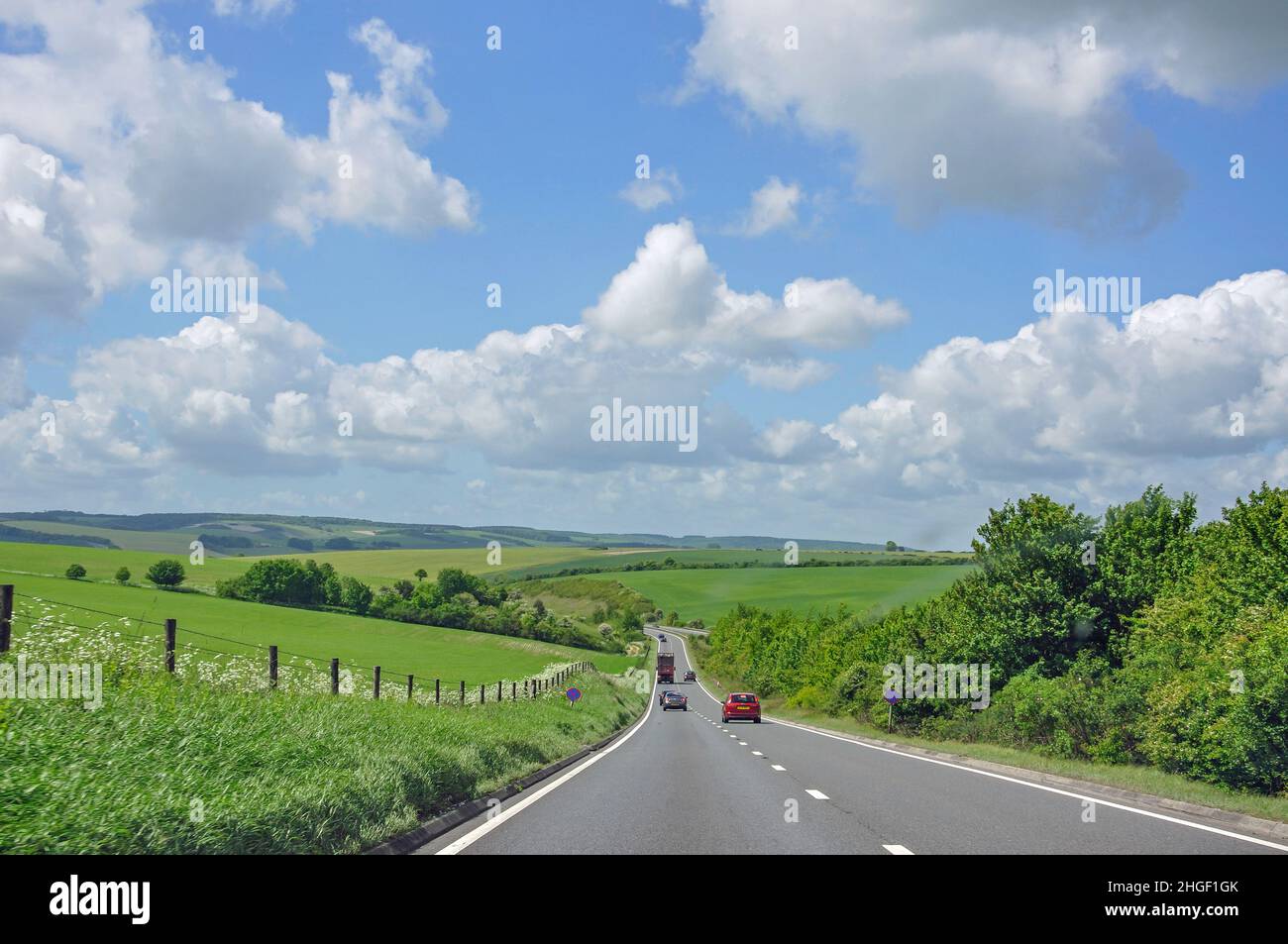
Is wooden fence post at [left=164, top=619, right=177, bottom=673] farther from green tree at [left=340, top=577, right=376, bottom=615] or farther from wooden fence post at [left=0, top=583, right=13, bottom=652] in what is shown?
green tree at [left=340, top=577, right=376, bottom=615]

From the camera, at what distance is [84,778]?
23.8ft

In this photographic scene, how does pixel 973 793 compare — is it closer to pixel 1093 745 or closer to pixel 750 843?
pixel 750 843

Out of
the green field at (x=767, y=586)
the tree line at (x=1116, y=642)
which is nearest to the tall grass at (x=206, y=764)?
the tree line at (x=1116, y=642)

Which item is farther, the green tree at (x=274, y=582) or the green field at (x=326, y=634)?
the green tree at (x=274, y=582)

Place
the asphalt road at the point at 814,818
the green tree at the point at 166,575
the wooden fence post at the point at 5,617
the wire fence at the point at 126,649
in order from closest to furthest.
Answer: the asphalt road at the point at 814,818, the wooden fence post at the point at 5,617, the wire fence at the point at 126,649, the green tree at the point at 166,575

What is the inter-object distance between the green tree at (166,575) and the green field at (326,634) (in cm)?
625

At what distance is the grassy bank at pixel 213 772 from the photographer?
6715mm

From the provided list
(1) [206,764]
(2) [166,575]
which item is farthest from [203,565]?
(1) [206,764]

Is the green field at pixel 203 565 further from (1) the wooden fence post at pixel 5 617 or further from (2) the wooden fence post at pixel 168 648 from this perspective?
(1) the wooden fence post at pixel 5 617

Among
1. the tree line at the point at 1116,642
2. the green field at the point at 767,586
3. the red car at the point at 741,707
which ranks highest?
the tree line at the point at 1116,642

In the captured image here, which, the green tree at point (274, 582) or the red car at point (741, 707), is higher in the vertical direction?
the green tree at point (274, 582)

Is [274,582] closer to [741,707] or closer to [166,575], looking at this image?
[166,575]

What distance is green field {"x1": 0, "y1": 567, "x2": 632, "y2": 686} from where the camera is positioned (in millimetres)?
65375

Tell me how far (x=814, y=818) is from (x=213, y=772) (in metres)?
6.45
